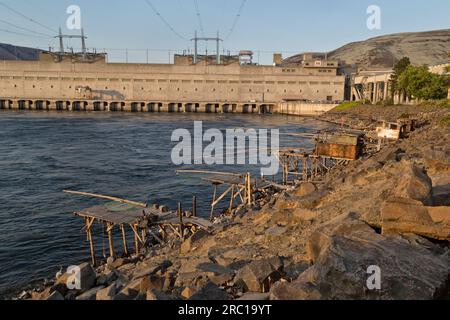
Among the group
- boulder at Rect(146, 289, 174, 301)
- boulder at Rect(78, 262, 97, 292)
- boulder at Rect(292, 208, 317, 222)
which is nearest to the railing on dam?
boulder at Rect(292, 208, 317, 222)

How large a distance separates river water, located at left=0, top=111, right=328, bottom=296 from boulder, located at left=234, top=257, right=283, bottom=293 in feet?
37.0

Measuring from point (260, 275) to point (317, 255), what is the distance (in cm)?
160

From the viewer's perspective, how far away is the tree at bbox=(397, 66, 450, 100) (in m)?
64.7

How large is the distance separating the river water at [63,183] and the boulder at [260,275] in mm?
11278

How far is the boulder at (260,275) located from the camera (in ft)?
27.5

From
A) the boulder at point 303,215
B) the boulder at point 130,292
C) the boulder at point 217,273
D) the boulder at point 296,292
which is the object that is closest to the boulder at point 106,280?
the boulder at point 130,292

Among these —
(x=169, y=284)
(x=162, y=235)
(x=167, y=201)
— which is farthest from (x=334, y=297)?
(x=167, y=201)

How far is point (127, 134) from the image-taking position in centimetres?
5953

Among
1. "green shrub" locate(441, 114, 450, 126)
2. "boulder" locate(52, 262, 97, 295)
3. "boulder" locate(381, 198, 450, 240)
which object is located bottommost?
"boulder" locate(52, 262, 97, 295)

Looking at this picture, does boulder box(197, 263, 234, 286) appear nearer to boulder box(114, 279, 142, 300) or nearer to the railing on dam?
boulder box(114, 279, 142, 300)

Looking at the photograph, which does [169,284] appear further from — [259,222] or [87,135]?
[87,135]

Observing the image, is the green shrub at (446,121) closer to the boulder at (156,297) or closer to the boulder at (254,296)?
the boulder at (254,296)

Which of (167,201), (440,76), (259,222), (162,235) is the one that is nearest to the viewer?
(259,222)
